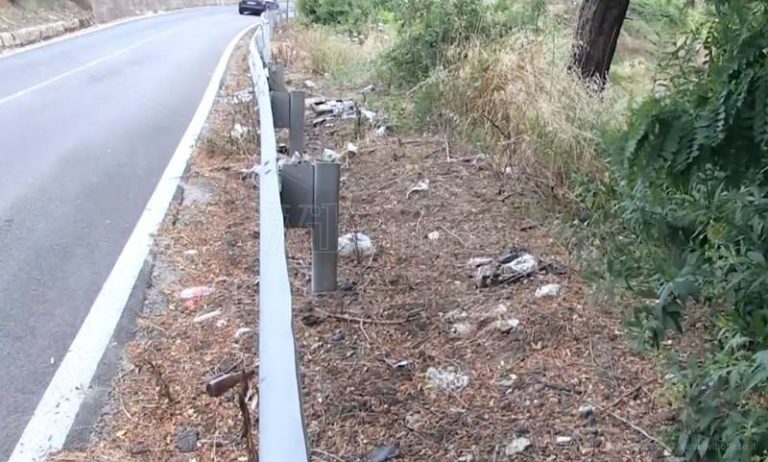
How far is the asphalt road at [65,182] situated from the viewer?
3.87 metres

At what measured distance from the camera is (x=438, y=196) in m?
5.61

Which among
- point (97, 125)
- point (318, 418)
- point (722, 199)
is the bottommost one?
point (97, 125)

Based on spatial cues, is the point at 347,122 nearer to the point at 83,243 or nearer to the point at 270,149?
the point at 83,243

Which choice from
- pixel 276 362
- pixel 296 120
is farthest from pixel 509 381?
pixel 296 120

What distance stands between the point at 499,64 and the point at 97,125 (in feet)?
18.2

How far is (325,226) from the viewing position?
3.87 m

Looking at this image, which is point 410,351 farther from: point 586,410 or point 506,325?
point 586,410

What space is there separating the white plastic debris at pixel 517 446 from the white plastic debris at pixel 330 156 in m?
3.87

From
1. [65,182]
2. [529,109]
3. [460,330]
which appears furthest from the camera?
[65,182]

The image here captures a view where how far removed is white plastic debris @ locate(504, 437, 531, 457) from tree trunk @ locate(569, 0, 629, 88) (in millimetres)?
4963

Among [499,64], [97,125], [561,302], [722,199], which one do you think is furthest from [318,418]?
[97,125]

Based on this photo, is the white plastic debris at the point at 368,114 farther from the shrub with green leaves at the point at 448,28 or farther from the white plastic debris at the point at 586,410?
the white plastic debris at the point at 586,410

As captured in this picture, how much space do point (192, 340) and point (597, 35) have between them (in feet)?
16.6

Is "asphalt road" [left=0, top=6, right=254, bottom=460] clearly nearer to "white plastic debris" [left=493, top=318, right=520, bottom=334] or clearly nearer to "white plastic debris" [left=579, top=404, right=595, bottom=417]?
"white plastic debris" [left=493, top=318, right=520, bottom=334]
